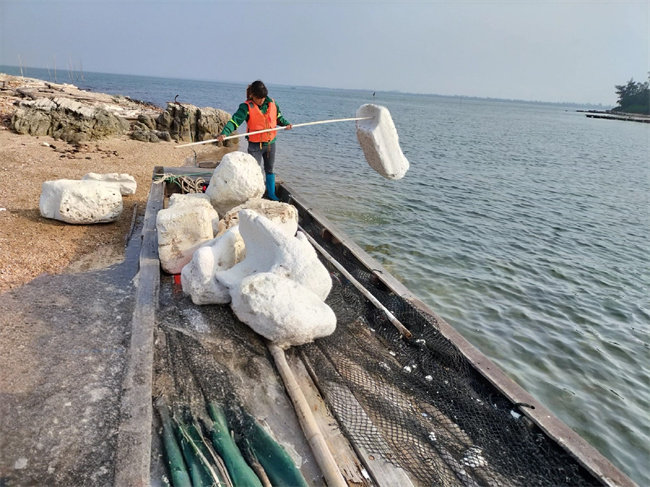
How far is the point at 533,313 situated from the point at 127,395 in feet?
17.5

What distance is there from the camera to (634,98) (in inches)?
3292

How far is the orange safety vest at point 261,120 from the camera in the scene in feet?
20.4

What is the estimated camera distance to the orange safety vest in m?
6.21

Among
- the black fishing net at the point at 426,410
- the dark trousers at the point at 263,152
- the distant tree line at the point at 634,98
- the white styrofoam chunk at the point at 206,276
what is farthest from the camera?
the distant tree line at the point at 634,98

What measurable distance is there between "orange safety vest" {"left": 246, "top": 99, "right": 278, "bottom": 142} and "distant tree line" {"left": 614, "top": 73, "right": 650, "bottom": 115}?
95.3 metres

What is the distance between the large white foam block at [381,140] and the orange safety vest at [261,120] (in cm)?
138

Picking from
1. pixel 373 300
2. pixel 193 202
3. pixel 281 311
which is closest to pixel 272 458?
pixel 281 311

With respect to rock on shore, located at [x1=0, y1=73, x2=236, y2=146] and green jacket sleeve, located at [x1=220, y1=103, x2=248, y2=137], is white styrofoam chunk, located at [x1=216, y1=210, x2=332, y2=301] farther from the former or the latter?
rock on shore, located at [x1=0, y1=73, x2=236, y2=146]

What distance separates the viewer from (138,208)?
7039 millimetres

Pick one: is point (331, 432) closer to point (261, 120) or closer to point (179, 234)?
point (179, 234)

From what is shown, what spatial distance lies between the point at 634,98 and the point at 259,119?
105486mm

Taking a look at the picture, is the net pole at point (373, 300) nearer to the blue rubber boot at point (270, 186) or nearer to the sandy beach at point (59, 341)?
the sandy beach at point (59, 341)

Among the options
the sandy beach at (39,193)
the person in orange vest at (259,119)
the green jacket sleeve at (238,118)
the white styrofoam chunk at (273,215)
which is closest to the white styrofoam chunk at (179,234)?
the white styrofoam chunk at (273,215)

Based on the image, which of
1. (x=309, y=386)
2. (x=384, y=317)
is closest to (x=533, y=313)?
(x=384, y=317)
